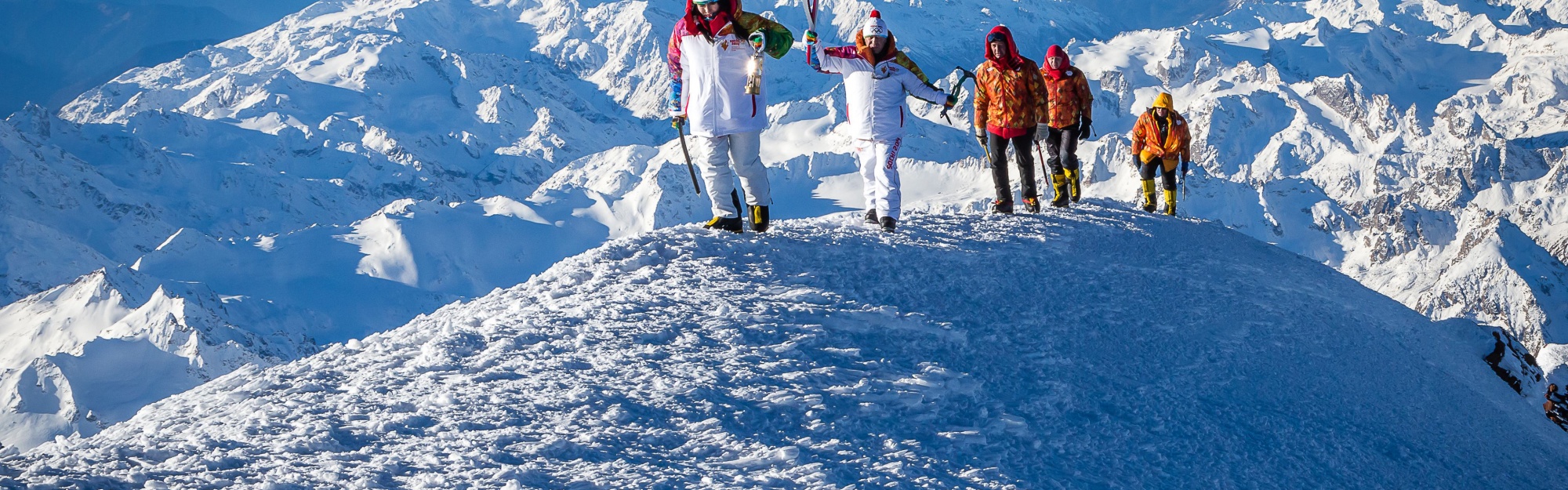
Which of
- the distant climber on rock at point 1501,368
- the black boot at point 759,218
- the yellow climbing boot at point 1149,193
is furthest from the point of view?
the yellow climbing boot at point 1149,193

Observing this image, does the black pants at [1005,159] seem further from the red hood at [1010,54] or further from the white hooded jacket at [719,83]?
the white hooded jacket at [719,83]

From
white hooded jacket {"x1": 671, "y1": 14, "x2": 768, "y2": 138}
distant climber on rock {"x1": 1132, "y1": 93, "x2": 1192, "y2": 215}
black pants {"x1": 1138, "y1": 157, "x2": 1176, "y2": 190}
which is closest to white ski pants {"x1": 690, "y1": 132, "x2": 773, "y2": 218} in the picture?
white hooded jacket {"x1": 671, "y1": 14, "x2": 768, "y2": 138}

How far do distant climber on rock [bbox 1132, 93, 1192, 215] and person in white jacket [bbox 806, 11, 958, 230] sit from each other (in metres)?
5.83

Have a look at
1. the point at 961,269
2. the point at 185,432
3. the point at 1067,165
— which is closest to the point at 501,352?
the point at 185,432

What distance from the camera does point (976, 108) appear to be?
12.9 m

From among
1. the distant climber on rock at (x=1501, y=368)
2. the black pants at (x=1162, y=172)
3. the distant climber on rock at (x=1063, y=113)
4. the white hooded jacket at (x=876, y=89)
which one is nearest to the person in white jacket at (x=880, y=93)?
the white hooded jacket at (x=876, y=89)

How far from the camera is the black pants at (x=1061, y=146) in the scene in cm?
1455

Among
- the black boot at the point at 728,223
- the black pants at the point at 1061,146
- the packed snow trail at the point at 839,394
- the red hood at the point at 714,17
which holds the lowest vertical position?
the packed snow trail at the point at 839,394

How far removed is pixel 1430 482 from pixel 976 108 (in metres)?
7.23

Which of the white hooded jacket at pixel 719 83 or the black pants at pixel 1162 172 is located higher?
the white hooded jacket at pixel 719 83

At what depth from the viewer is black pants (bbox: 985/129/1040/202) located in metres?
12.4

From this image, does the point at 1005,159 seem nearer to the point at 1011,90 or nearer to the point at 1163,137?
the point at 1011,90

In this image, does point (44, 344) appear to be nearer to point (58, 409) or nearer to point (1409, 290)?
point (58, 409)

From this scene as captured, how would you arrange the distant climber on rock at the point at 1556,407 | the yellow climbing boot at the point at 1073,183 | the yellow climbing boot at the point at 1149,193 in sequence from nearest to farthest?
1. the distant climber on rock at the point at 1556,407
2. the yellow climbing boot at the point at 1073,183
3. the yellow climbing boot at the point at 1149,193
